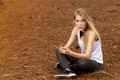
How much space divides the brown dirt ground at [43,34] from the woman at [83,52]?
164 mm

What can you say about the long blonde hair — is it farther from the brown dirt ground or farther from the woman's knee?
the brown dirt ground

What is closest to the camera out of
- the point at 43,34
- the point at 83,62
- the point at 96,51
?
the point at 83,62

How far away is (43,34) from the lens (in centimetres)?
945

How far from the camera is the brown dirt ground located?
21.3ft

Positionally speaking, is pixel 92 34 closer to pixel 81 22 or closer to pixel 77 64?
pixel 81 22

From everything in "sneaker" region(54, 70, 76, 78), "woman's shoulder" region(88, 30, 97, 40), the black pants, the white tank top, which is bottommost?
"sneaker" region(54, 70, 76, 78)

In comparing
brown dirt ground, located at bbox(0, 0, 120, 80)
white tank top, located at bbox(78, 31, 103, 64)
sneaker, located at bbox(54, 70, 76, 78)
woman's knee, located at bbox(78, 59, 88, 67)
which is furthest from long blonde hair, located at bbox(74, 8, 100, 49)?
brown dirt ground, located at bbox(0, 0, 120, 80)

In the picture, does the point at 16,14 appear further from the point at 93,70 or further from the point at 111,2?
the point at 93,70

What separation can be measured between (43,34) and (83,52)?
3.33 metres

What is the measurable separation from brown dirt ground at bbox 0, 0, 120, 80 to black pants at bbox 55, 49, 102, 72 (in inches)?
4.0

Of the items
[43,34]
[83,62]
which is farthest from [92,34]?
[43,34]

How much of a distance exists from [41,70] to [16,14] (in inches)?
244

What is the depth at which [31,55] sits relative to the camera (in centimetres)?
747

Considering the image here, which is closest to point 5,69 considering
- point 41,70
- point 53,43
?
point 41,70
